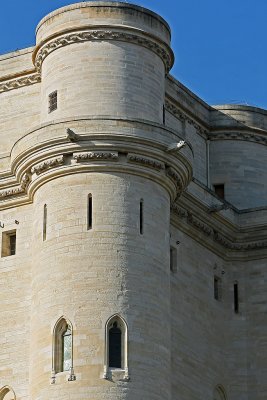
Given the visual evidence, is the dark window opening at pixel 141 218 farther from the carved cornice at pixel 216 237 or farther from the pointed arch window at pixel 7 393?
the pointed arch window at pixel 7 393

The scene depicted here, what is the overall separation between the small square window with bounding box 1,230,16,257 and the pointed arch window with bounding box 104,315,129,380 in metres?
6.37

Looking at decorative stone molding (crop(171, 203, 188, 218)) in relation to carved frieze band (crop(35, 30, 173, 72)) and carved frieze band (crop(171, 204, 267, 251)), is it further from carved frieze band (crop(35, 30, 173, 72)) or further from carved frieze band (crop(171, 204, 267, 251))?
carved frieze band (crop(35, 30, 173, 72))

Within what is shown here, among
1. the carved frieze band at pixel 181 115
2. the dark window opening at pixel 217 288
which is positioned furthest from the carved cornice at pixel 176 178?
the carved frieze band at pixel 181 115

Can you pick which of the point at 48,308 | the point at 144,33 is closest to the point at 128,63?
the point at 144,33

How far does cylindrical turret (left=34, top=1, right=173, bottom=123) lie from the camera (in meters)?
50.5

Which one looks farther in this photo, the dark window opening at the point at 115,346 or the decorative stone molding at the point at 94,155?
the decorative stone molding at the point at 94,155

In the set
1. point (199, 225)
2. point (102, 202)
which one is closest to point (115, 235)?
point (102, 202)

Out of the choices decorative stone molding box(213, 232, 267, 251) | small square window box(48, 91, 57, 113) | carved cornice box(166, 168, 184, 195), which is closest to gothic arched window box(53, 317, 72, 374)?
carved cornice box(166, 168, 184, 195)

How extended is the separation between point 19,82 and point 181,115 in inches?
262

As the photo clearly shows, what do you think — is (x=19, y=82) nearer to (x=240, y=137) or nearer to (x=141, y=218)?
(x=141, y=218)

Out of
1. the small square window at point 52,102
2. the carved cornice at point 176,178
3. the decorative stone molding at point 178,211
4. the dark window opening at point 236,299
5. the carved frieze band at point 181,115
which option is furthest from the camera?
the carved frieze band at point 181,115

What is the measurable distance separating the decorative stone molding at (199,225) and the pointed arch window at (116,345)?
8.27m

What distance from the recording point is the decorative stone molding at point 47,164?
161ft

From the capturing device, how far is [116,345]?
46.9m
